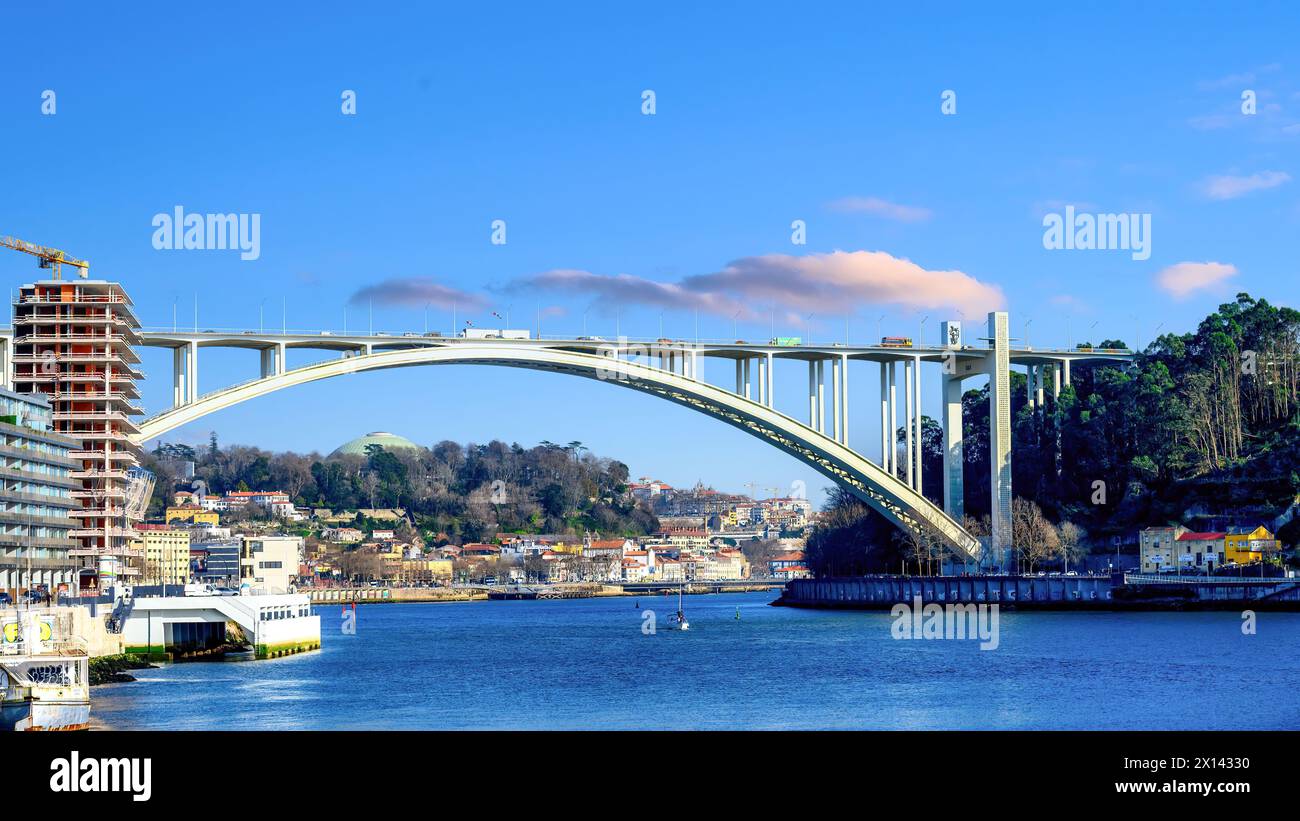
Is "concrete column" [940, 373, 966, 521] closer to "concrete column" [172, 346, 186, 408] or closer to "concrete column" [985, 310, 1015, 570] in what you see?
"concrete column" [985, 310, 1015, 570]

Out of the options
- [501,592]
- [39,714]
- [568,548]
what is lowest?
[501,592]

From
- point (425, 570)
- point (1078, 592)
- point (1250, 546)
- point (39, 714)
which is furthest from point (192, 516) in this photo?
point (39, 714)

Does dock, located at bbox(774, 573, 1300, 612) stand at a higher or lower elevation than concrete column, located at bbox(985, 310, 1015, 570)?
lower

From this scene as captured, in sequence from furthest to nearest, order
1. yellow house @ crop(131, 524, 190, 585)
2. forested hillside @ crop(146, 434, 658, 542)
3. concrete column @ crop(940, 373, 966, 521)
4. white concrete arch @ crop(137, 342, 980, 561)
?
forested hillside @ crop(146, 434, 658, 542)
yellow house @ crop(131, 524, 190, 585)
concrete column @ crop(940, 373, 966, 521)
white concrete arch @ crop(137, 342, 980, 561)

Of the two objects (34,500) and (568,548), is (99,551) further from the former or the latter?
(568,548)

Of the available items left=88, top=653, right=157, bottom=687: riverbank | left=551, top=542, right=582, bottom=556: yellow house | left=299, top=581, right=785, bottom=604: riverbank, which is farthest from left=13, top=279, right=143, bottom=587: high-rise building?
left=551, top=542, right=582, bottom=556: yellow house

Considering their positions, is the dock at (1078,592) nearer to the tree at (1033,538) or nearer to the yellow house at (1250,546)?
the yellow house at (1250,546)
